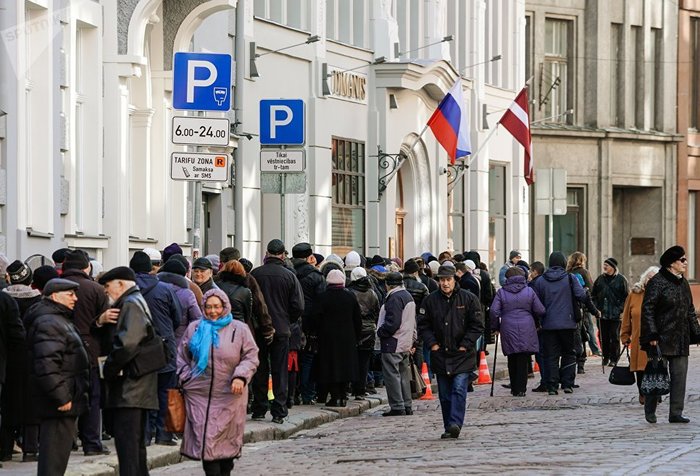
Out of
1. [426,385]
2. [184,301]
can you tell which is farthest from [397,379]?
[184,301]

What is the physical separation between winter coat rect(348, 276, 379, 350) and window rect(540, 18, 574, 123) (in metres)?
26.6

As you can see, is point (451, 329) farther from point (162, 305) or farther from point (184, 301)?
point (162, 305)

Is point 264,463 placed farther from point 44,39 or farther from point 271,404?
point 44,39

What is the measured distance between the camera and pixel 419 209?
1501 inches

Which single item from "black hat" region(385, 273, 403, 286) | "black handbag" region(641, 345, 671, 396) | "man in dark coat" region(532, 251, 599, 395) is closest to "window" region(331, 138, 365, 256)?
"man in dark coat" region(532, 251, 599, 395)

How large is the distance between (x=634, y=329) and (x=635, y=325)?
0.34ft

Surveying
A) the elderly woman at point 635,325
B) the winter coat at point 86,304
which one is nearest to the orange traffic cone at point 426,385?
the elderly woman at point 635,325

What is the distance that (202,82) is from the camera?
18781 mm

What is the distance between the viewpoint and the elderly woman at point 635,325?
Answer: 1998 cm

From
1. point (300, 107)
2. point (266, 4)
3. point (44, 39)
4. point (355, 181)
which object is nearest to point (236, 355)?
point (44, 39)

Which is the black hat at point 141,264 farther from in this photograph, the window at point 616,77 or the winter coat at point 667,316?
the window at point 616,77

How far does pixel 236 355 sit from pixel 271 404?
235 inches

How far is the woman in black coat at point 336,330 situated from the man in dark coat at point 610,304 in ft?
29.2

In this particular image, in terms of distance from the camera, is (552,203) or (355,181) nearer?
(355,181)
